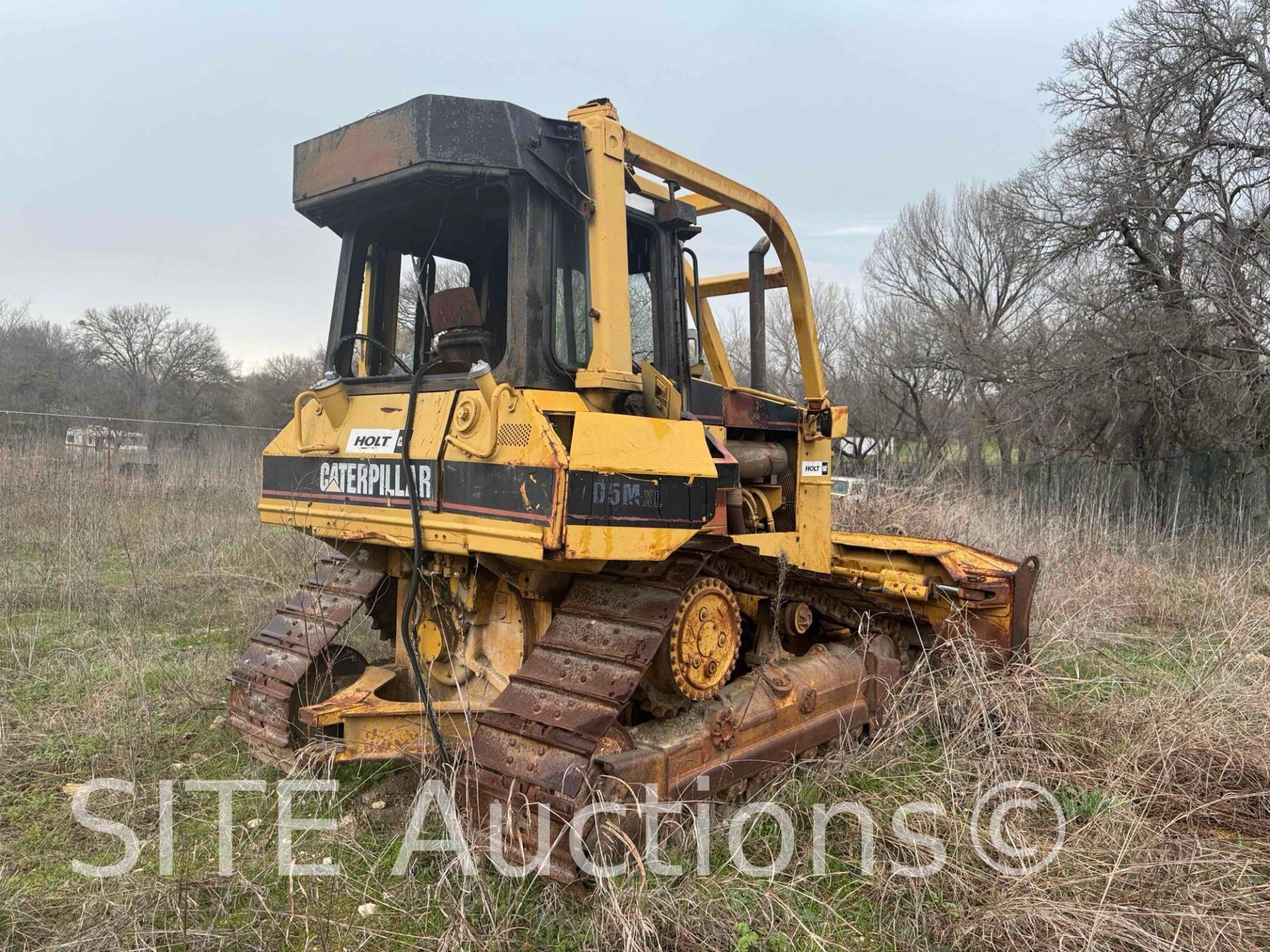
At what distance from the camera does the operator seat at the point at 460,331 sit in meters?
3.72

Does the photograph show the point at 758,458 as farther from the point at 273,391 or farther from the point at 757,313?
the point at 273,391

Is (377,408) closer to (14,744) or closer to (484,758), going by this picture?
(484,758)

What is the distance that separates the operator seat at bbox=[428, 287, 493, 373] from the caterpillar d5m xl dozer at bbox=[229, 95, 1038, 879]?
0.01m

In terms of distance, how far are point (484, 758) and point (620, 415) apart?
1.28m

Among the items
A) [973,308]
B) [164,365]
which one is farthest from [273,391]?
[973,308]

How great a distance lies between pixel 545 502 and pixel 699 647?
3.02ft

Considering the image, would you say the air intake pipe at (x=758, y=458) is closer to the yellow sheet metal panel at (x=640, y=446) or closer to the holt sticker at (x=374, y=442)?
the yellow sheet metal panel at (x=640, y=446)

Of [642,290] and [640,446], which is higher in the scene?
[642,290]

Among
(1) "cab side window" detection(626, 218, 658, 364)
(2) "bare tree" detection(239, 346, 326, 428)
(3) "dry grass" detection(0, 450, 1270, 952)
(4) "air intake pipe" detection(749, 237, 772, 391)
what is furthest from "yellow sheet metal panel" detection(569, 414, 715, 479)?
(2) "bare tree" detection(239, 346, 326, 428)

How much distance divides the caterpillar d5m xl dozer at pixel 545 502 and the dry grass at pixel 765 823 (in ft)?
0.93

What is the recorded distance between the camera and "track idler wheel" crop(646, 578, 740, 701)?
3188 millimetres

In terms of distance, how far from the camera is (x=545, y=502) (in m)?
2.84

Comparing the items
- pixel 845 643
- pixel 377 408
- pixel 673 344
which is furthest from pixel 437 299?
pixel 845 643

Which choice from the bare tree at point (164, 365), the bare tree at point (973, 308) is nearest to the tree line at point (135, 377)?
the bare tree at point (164, 365)
